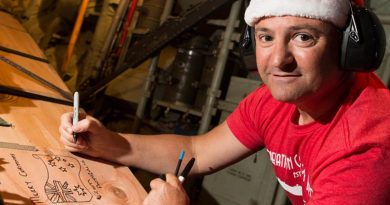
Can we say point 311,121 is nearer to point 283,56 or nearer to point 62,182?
point 283,56

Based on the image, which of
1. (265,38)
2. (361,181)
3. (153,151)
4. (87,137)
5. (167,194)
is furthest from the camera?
(153,151)

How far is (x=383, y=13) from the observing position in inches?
102

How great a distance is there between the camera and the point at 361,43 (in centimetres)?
98

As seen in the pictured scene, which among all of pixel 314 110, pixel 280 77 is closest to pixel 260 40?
pixel 280 77

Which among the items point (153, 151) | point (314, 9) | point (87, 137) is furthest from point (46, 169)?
point (314, 9)

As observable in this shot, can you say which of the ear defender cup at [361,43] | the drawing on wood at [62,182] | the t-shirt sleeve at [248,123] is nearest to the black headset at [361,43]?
the ear defender cup at [361,43]

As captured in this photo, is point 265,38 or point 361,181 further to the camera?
point 265,38

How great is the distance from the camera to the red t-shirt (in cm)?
85

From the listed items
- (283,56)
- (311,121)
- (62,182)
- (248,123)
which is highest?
(283,56)

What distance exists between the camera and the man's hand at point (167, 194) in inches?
36.7

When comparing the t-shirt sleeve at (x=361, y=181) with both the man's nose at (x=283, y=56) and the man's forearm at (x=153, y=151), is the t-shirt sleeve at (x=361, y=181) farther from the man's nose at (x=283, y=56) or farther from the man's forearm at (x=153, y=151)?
the man's forearm at (x=153, y=151)

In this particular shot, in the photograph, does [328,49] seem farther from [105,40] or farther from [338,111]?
[105,40]

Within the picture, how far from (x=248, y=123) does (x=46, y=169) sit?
2.88 ft

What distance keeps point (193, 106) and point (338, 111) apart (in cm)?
227
